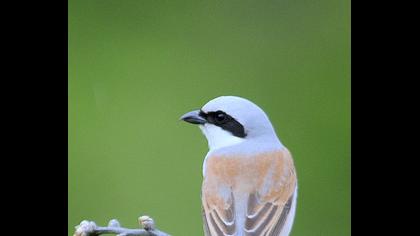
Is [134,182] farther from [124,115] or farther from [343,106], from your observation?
[343,106]

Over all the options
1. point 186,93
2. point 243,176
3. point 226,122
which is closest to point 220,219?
point 243,176

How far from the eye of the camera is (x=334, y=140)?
3588 millimetres

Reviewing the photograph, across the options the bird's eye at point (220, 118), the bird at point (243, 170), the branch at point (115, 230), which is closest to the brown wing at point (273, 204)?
the bird at point (243, 170)

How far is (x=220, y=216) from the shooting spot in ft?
11.1

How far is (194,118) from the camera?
11.6 ft

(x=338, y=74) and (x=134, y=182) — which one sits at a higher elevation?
(x=338, y=74)

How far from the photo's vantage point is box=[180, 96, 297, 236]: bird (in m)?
3.38

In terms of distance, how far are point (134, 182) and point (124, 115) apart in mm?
290

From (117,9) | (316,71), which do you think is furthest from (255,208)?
(117,9)

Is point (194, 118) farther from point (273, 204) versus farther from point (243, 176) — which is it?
point (273, 204)

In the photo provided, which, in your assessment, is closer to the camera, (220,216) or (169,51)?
(220,216)

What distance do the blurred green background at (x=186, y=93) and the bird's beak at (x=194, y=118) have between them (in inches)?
1.9

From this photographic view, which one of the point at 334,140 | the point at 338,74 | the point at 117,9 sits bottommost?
the point at 334,140
